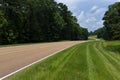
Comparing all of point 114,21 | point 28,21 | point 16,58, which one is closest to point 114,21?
point 114,21

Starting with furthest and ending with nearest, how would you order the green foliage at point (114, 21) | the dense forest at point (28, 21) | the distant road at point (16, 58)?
the dense forest at point (28, 21) → the green foliage at point (114, 21) → the distant road at point (16, 58)

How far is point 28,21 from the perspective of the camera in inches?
3118

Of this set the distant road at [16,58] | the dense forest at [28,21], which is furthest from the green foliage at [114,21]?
the dense forest at [28,21]

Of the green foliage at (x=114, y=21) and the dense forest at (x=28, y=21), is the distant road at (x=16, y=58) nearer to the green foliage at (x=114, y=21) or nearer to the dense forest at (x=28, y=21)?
the green foliage at (x=114, y=21)

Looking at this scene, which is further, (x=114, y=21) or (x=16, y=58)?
(x=114, y=21)

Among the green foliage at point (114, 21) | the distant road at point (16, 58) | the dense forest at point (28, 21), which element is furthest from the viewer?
the dense forest at point (28, 21)

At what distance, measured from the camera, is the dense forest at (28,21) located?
63091mm

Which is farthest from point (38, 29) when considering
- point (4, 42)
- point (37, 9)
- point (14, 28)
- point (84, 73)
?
point (84, 73)

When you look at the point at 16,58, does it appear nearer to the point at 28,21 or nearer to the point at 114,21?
the point at 28,21

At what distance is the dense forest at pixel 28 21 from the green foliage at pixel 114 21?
16684mm

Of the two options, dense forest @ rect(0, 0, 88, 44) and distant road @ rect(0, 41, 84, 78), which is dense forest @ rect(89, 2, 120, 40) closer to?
distant road @ rect(0, 41, 84, 78)

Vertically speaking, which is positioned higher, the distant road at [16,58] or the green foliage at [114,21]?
the green foliage at [114,21]

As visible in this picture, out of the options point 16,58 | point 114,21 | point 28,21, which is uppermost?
point 28,21

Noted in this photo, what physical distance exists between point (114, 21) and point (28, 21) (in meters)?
24.9
